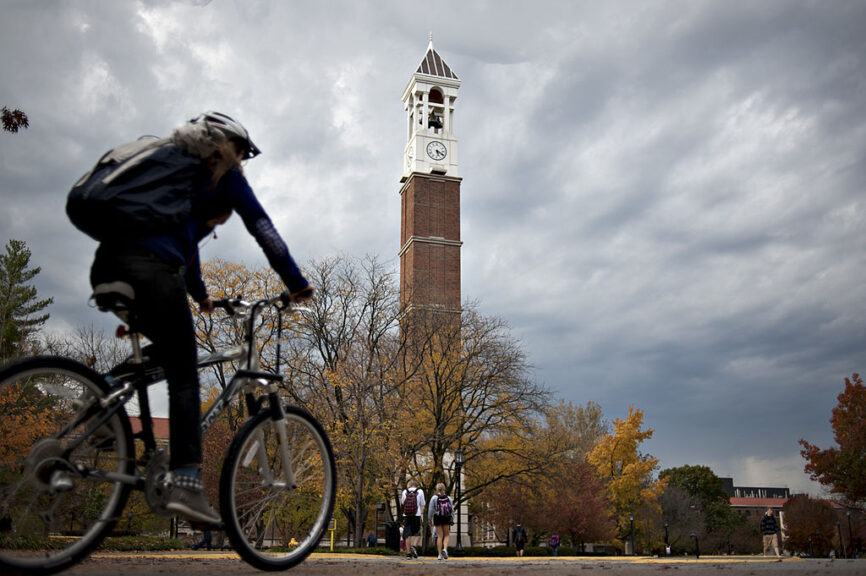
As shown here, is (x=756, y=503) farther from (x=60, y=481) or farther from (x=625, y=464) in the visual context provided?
(x=60, y=481)

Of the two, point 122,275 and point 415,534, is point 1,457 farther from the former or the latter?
point 415,534

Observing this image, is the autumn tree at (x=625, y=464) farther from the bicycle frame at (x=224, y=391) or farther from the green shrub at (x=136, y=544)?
the bicycle frame at (x=224, y=391)

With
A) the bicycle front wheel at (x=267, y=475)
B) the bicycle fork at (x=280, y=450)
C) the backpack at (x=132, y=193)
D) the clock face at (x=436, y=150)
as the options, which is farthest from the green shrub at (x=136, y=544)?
the clock face at (x=436, y=150)

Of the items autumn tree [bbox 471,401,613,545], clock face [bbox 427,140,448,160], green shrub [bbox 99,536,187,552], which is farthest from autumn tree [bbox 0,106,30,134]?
clock face [bbox 427,140,448,160]

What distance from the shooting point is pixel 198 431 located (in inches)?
132

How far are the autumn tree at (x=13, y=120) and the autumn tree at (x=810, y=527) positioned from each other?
206 feet

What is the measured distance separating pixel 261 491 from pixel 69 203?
1.87 metres

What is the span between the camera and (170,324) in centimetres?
329

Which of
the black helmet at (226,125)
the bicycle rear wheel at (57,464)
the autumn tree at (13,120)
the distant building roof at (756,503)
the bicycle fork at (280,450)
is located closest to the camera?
the bicycle rear wheel at (57,464)

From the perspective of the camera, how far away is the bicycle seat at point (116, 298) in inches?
126

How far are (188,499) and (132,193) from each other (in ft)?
4.48

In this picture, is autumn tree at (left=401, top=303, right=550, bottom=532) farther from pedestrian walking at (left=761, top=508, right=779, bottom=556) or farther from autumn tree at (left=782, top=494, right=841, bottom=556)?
autumn tree at (left=782, top=494, right=841, bottom=556)

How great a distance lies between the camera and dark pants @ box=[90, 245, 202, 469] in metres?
3.20

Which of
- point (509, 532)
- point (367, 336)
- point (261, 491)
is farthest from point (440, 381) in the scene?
Result: point (261, 491)
